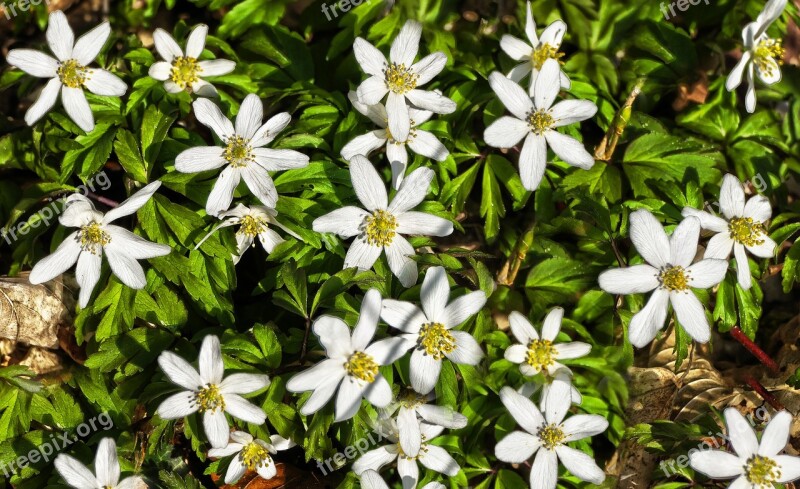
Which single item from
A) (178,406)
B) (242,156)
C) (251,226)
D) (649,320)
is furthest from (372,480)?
(242,156)

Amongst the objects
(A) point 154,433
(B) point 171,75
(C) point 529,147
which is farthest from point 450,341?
(B) point 171,75

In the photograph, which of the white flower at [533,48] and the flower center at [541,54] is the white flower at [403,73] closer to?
the white flower at [533,48]

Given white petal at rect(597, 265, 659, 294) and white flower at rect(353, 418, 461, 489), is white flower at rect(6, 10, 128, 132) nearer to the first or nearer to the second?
white flower at rect(353, 418, 461, 489)

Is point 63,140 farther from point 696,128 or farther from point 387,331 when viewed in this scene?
point 696,128

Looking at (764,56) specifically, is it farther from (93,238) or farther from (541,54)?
(93,238)

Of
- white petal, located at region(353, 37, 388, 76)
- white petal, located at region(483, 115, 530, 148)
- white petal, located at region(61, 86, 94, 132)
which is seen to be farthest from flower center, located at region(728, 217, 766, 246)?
white petal, located at region(61, 86, 94, 132)
